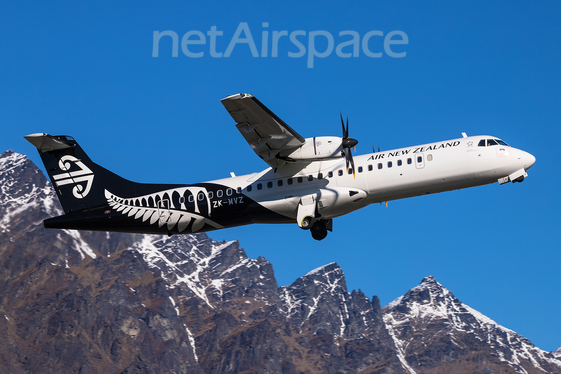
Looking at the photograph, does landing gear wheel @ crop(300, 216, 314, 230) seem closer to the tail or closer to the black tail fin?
the tail

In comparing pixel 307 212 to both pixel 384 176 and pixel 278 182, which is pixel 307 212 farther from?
pixel 384 176

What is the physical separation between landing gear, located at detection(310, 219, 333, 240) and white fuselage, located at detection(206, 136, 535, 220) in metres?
1.38

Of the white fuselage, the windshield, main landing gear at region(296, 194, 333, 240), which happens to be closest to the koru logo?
the white fuselage

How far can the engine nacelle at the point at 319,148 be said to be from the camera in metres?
35.7

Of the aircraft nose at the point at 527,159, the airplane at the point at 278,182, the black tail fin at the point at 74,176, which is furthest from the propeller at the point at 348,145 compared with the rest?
the black tail fin at the point at 74,176

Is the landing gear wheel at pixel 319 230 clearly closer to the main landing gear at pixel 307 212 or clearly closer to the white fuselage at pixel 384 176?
the white fuselage at pixel 384 176

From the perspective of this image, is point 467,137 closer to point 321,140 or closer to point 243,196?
Answer: point 321,140

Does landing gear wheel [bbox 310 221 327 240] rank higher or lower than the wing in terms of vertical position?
lower

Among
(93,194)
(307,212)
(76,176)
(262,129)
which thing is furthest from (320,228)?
(76,176)

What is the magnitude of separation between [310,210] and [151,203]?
912 cm

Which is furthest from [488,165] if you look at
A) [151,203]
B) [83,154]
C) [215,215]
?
[83,154]

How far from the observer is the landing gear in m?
39.2

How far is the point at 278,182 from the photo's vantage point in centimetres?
3791

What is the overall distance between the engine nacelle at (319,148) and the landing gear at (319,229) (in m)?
Result: 4.65
